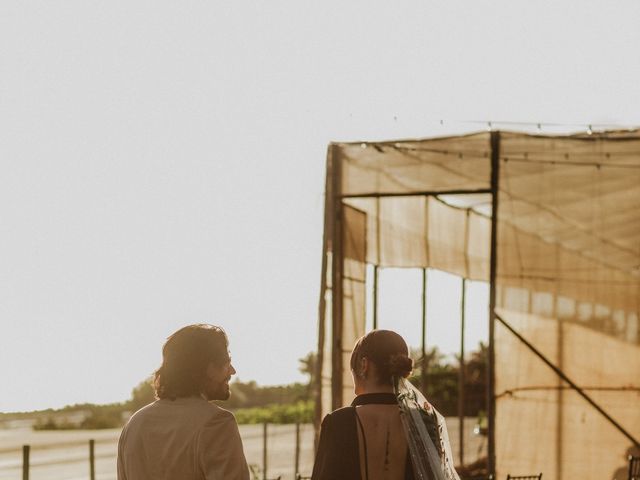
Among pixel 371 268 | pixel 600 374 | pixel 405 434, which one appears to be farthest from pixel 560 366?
pixel 405 434

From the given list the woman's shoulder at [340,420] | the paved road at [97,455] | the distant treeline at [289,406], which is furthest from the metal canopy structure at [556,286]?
the distant treeline at [289,406]

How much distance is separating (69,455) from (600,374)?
2039cm

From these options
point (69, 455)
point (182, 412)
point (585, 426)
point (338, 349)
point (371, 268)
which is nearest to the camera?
point (182, 412)

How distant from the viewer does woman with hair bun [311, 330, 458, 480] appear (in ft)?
10.7

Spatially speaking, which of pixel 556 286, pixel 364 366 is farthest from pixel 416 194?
pixel 364 366

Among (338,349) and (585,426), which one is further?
(338,349)

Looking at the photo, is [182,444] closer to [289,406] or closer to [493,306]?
[493,306]

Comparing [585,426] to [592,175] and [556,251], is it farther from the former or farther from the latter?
[592,175]

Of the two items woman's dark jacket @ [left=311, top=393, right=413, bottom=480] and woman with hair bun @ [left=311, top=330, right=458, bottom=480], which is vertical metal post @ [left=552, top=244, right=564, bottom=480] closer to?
woman with hair bun @ [left=311, top=330, right=458, bottom=480]

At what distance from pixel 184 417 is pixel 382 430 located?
0.68 meters

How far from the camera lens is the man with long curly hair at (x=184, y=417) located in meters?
2.91

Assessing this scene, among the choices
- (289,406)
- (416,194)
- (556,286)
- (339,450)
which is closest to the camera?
(339,450)

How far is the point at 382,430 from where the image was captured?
3305 mm

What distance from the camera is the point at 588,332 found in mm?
9570
